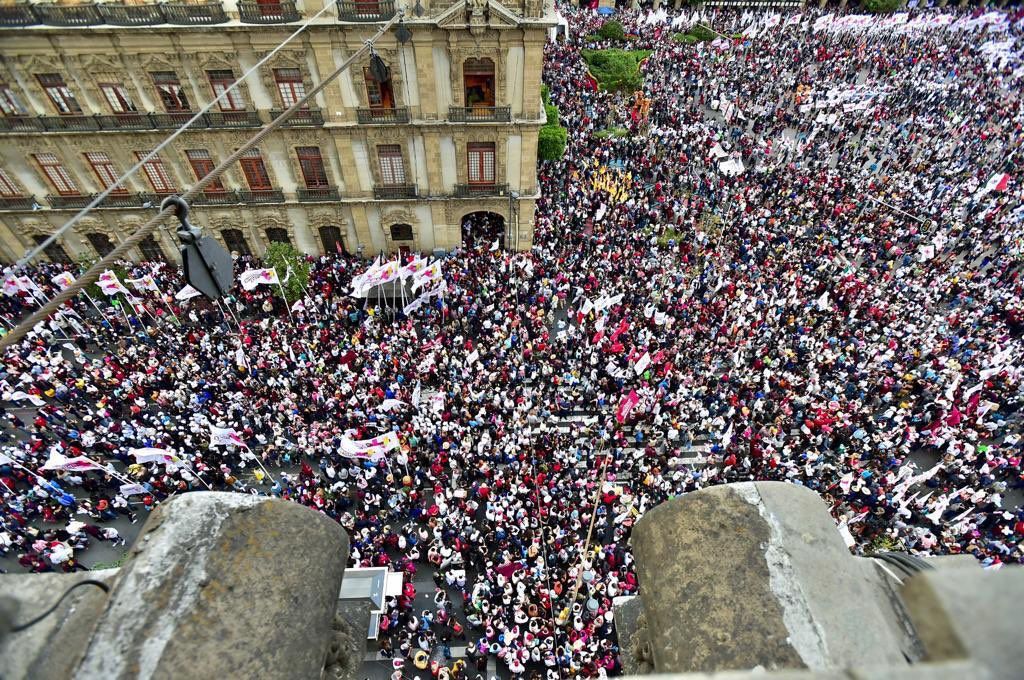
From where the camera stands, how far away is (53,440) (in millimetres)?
21391

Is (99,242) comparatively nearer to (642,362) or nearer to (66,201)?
(66,201)

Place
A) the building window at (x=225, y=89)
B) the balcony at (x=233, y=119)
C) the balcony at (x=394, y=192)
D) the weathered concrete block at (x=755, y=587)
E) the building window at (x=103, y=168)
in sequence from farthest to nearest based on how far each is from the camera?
the balcony at (x=394, y=192), the building window at (x=103, y=168), the balcony at (x=233, y=119), the building window at (x=225, y=89), the weathered concrete block at (x=755, y=587)

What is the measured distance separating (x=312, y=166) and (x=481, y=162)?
31.2 ft

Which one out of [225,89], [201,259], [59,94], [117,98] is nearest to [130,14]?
[117,98]

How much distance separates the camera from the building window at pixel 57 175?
89.9 ft

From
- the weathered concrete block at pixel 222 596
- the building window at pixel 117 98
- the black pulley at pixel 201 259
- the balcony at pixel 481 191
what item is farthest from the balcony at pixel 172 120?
the weathered concrete block at pixel 222 596

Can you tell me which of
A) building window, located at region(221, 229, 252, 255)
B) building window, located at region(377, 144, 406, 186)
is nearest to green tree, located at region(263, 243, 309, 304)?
Answer: building window, located at region(221, 229, 252, 255)

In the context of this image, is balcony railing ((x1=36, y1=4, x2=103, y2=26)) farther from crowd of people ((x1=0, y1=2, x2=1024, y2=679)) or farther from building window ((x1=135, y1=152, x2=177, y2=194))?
crowd of people ((x1=0, y1=2, x2=1024, y2=679))

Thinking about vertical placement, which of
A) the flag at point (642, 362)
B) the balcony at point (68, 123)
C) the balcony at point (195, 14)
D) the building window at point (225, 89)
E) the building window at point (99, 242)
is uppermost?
the balcony at point (195, 14)

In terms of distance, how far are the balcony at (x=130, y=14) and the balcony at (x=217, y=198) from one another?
26.8 ft

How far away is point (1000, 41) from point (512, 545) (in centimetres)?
8592

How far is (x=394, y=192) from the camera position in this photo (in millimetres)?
30359

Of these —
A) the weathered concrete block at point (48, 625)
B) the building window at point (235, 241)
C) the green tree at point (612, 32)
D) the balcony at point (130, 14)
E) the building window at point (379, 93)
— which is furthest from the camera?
the green tree at point (612, 32)

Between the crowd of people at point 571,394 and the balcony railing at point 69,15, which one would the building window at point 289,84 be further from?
the crowd of people at point 571,394
